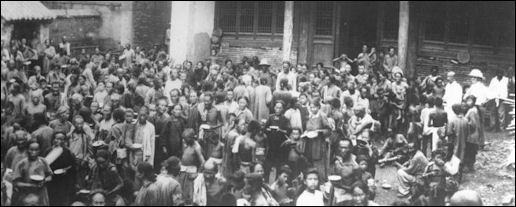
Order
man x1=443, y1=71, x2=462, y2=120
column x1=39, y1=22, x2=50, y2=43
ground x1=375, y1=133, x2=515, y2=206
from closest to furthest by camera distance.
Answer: ground x1=375, y1=133, x2=515, y2=206
man x1=443, y1=71, x2=462, y2=120
column x1=39, y1=22, x2=50, y2=43

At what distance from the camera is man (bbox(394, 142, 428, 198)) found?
955cm

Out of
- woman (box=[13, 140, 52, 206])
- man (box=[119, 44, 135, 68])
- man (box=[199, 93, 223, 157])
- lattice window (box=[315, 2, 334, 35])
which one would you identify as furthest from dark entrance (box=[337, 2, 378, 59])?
woman (box=[13, 140, 52, 206])

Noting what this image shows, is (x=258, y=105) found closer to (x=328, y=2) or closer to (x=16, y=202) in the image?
(x=16, y=202)

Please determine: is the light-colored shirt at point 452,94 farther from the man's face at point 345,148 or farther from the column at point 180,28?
the column at point 180,28

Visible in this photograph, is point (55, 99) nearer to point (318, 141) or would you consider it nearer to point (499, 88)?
point (318, 141)

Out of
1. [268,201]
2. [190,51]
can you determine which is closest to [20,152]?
[268,201]

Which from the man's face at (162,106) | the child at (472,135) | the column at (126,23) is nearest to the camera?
the man's face at (162,106)

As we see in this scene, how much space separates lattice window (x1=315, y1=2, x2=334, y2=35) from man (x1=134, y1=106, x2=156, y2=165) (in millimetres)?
9933

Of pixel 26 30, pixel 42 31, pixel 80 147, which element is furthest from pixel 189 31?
pixel 80 147

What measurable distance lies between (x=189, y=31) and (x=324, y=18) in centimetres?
398

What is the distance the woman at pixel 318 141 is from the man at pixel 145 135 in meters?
2.36

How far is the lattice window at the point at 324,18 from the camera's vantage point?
1853cm

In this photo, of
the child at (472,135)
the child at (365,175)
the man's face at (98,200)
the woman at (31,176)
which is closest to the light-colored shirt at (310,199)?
the child at (365,175)

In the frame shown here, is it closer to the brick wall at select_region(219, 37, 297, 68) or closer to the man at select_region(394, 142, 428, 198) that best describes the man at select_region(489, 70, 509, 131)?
the man at select_region(394, 142, 428, 198)
